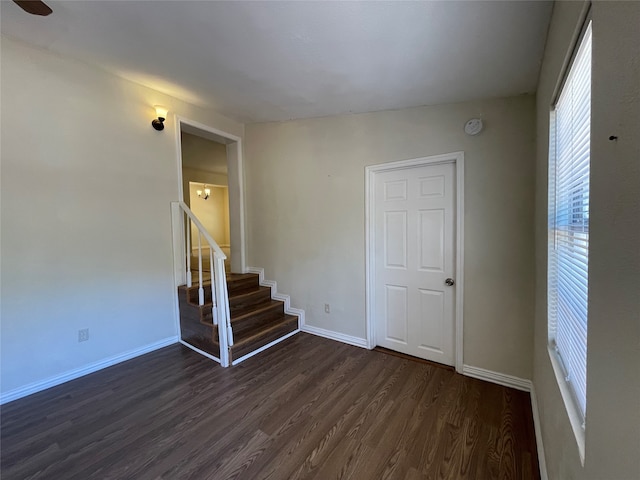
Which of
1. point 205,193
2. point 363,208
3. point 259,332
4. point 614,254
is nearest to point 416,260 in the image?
point 363,208

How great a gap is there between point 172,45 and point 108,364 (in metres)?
2.90

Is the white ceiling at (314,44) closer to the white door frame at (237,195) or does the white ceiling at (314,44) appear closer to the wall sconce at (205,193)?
the white door frame at (237,195)

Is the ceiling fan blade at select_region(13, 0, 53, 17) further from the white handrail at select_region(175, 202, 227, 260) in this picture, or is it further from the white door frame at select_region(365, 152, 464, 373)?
the white door frame at select_region(365, 152, 464, 373)

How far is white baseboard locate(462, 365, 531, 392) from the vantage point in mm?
2277

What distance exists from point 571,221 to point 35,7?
3.10 m

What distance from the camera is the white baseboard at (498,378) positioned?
228 cm

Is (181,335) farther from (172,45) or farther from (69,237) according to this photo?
(172,45)

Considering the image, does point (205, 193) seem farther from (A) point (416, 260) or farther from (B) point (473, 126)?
(B) point (473, 126)

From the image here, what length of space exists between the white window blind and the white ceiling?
2.22 ft

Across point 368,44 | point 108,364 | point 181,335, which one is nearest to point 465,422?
point 368,44

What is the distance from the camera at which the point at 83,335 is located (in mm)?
2521

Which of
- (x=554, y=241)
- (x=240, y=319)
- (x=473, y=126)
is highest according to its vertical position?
(x=473, y=126)

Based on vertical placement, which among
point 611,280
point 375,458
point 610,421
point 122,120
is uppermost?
point 122,120

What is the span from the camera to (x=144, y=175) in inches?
115
